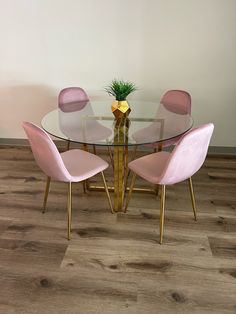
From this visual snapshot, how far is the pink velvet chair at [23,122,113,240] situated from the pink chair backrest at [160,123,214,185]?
521 mm

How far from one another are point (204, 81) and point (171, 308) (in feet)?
7.58

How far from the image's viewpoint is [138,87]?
314 cm

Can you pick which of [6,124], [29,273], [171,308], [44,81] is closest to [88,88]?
[44,81]

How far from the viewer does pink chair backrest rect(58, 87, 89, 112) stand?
2.61 metres

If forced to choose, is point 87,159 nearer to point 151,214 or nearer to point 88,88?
point 151,214

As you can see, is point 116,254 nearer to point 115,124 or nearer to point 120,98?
point 115,124

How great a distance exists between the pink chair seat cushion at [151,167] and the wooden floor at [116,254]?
44 centimetres

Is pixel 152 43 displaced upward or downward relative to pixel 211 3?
downward

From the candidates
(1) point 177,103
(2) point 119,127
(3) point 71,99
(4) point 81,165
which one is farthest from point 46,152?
(1) point 177,103

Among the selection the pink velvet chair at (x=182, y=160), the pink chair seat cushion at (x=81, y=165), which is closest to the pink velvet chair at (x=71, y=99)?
the pink chair seat cushion at (x=81, y=165)

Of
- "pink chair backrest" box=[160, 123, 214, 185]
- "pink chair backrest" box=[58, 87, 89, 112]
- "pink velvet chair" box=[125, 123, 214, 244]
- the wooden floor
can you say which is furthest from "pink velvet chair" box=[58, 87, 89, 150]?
"pink chair backrest" box=[160, 123, 214, 185]

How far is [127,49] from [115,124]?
1211 millimetres

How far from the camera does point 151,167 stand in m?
2.05

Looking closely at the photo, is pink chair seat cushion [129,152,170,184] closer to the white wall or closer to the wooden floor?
the wooden floor
